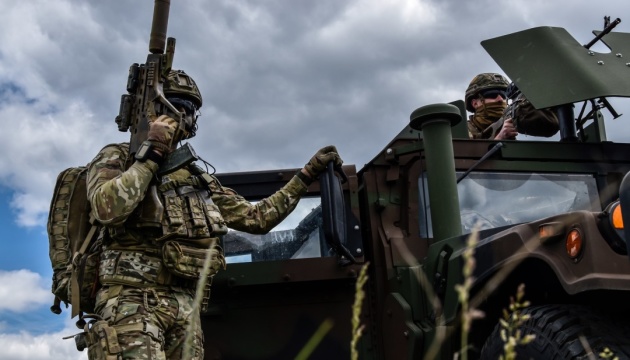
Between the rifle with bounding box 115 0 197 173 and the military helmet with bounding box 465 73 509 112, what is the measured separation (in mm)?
2173

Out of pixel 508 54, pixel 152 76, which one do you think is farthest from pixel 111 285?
pixel 508 54

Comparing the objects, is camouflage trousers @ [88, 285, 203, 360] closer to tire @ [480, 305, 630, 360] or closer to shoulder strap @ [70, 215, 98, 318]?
shoulder strap @ [70, 215, 98, 318]

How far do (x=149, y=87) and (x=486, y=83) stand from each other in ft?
7.63

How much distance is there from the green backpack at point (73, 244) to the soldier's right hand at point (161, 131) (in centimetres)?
42

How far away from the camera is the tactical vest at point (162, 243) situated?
9.18ft

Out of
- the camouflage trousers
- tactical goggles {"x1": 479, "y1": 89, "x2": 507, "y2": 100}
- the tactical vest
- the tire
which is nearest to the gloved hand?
the tactical vest

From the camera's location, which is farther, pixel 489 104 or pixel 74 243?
pixel 489 104

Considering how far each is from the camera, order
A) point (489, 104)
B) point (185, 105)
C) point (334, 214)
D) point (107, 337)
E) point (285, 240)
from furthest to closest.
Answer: point (489, 104) < point (285, 240) < point (185, 105) < point (334, 214) < point (107, 337)

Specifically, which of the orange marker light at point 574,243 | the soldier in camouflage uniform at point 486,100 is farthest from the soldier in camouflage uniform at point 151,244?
the soldier in camouflage uniform at point 486,100

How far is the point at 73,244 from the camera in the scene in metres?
3.02

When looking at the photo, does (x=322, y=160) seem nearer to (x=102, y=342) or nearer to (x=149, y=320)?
(x=149, y=320)

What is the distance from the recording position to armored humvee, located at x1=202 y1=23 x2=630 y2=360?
2910mm

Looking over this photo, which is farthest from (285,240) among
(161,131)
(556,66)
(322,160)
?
(556,66)

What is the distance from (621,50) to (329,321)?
6.66ft
